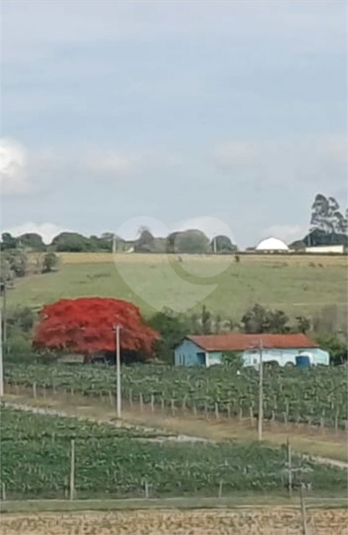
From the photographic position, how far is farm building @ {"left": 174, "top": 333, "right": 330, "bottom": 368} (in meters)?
5.88

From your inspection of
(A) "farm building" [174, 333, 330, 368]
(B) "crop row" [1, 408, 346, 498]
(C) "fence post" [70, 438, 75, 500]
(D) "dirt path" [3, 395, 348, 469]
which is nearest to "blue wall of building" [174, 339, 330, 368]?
(A) "farm building" [174, 333, 330, 368]

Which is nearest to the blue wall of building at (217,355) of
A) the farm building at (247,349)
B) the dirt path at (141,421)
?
the farm building at (247,349)

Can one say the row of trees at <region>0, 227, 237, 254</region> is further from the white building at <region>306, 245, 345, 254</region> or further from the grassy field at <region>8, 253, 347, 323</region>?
the white building at <region>306, 245, 345, 254</region>

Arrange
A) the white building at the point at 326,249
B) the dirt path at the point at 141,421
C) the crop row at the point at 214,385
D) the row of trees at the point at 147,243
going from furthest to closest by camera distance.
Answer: the crop row at the point at 214,385 < the white building at the point at 326,249 < the dirt path at the point at 141,421 < the row of trees at the point at 147,243

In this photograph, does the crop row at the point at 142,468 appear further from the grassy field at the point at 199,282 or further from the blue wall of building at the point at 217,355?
the blue wall of building at the point at 217,355

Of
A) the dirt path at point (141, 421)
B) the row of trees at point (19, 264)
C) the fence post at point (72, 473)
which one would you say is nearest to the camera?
the fence post at point (72, 473)

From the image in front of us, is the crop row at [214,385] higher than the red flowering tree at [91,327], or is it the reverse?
the red flowering tree at [91,327]

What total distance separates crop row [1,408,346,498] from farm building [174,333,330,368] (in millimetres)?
1086

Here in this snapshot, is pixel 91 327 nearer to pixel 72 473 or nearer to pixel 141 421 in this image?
pixel 141 421

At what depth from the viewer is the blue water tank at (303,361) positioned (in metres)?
5.80

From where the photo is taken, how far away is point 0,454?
4535 millimetres

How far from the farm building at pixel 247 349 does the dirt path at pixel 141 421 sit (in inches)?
19.5

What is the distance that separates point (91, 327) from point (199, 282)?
0.81 meters

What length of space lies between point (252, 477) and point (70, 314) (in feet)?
5.37
